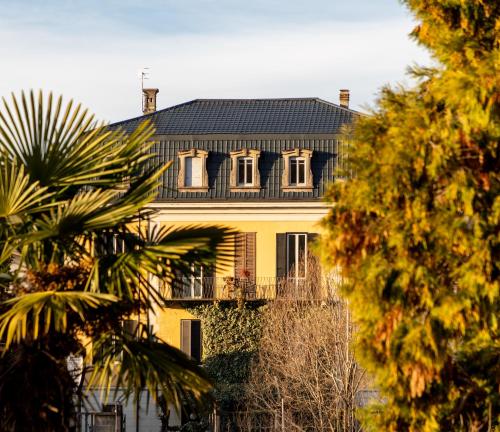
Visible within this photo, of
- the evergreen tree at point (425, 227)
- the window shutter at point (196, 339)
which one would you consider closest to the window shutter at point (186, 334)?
the window shutter at point (196, 339)

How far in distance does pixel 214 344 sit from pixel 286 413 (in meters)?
8.51

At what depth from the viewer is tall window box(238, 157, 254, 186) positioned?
47.2m

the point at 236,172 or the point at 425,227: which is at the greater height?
the point at 236,172

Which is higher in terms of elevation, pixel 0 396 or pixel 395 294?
pixel 395 294

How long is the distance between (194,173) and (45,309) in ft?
111

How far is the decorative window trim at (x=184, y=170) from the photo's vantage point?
1847 inches

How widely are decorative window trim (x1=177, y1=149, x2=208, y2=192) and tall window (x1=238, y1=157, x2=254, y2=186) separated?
47.9 inches

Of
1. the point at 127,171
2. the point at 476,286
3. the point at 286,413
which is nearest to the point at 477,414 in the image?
the point at 476,286

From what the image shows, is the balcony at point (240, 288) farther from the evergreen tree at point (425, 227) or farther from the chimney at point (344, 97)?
the evergreen tree at point (425, 227)

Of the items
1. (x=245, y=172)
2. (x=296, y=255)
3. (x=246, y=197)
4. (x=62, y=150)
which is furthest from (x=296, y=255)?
(x=62, y=150)

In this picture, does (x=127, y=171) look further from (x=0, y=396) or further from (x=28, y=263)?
(x=0, y=396)

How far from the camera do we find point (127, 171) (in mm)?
14672

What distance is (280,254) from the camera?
4644 centimetres

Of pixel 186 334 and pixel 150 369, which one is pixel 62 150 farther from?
pixel 186 334
